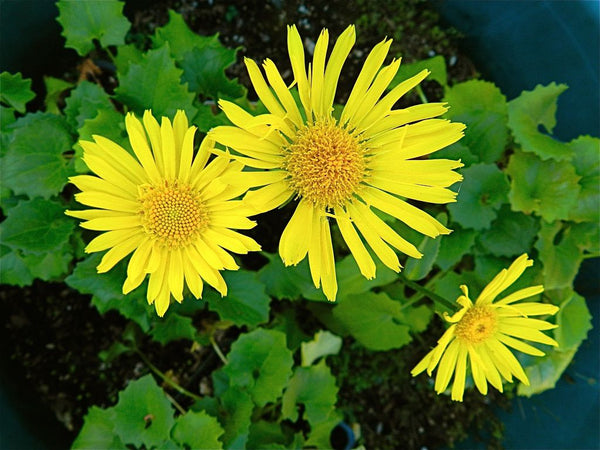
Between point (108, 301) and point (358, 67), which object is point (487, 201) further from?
point (108, 301)

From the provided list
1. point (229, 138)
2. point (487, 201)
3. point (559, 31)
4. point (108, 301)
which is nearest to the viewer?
point (229, 138)

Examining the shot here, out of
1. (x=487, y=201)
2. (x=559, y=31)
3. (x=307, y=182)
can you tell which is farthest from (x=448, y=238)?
(x=559, y=31)

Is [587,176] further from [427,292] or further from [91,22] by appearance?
[91,22]

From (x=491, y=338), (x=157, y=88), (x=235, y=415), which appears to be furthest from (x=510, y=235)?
(x=157, y=88)

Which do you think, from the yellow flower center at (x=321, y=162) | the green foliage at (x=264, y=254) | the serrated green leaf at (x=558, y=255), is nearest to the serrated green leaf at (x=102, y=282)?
the green foliage at (x=264, y=254)

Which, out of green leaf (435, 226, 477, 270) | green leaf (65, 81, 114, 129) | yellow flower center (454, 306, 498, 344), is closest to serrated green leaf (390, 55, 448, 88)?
green leaf (435, 226, 477, 270)

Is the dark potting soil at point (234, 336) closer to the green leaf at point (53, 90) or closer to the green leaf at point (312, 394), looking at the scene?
the green leaf at point (53, 90)

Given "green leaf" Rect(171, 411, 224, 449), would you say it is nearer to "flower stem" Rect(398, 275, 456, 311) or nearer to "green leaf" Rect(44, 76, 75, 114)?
"flower stem" Rect(398, 275, 456, 311)
